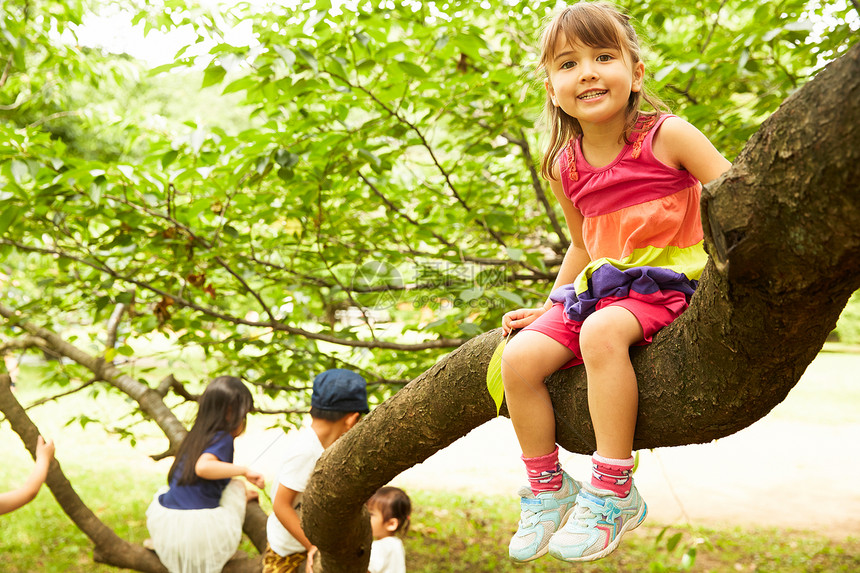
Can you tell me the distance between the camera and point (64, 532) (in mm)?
5992

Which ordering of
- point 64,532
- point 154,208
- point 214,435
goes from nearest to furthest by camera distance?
point 154,208 → point 214,435 → point 64,532

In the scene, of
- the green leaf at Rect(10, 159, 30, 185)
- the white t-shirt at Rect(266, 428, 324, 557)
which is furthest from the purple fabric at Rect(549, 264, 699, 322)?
the green leaf at Rect(10, 159, 30, 185)

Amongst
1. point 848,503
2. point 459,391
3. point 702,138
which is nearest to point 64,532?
point 459,391

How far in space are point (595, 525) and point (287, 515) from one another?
5.91ft

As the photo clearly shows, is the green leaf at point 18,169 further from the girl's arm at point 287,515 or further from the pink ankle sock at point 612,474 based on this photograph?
the pink ankle sock at point 612,474

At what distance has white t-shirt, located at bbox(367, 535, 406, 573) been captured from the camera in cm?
313

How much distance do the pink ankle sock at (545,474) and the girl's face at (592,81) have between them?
2.29 feet

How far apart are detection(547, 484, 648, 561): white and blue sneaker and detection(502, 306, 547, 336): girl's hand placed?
14.1 inches

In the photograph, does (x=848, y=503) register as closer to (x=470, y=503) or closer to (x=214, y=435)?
(x=470, y=503)

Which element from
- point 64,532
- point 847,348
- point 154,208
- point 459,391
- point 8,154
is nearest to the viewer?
point 459,391

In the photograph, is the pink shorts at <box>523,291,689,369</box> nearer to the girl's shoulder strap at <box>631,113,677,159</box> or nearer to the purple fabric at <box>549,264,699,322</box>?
the purple fabric at <box>549,264,699,322</box>

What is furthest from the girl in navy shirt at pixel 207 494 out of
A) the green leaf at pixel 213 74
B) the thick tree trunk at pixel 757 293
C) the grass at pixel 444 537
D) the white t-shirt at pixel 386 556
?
the thick tree trunk at pixel 757 293

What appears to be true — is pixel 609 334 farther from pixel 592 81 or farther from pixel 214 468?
pixel 214 468

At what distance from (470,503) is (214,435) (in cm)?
458
